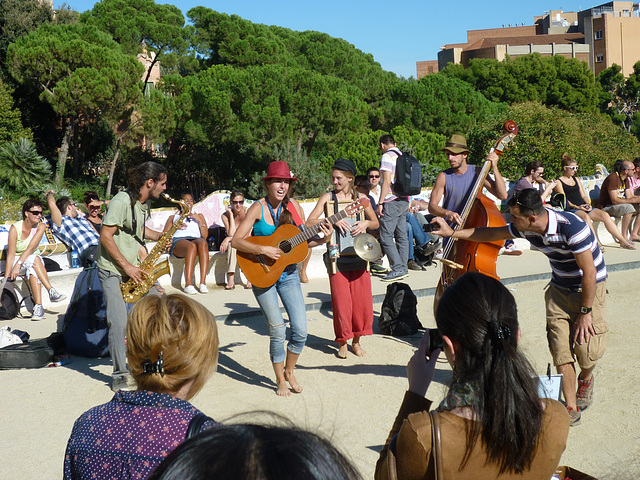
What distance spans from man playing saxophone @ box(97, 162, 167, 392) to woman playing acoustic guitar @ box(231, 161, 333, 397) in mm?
915

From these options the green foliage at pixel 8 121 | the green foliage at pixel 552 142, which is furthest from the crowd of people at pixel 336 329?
the green foliage at pixel 8 121

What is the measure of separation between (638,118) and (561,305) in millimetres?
64457

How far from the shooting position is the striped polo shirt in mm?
4520

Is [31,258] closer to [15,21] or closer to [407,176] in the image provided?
[407,176]

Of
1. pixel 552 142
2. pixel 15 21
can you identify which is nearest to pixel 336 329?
pixel 552 142

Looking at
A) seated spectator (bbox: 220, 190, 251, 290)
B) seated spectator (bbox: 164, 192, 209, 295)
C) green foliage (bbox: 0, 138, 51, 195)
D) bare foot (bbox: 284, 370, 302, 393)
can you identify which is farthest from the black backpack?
green foliage (bbox: 0, 138, 51, 195)

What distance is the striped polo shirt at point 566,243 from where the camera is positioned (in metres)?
4.52

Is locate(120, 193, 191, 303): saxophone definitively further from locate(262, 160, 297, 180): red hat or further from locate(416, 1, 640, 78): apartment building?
locate(416, 1, 640, 78): apartment building

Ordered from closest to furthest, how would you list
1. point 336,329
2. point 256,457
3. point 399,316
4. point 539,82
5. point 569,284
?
point 256,457
point 569,284
point 336,329
point 399,316
point 539,82

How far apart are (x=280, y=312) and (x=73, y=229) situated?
429 cm

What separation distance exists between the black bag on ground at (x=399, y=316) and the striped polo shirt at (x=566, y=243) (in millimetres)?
2717

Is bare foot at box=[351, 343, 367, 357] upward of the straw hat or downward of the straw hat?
downward

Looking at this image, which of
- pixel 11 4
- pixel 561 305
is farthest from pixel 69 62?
pixel 561 305

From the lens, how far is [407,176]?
10172 mm
